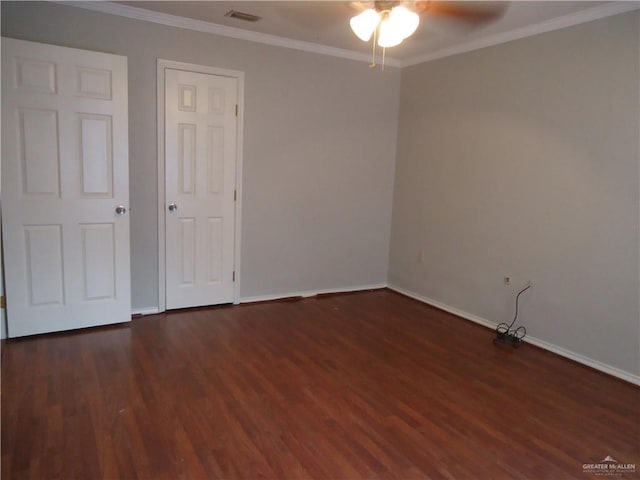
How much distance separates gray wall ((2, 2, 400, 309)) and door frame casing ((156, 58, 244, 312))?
4cm

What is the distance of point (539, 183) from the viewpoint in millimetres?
3604

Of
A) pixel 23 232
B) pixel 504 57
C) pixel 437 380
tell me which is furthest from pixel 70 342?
pixel 504 57

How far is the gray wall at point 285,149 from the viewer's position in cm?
365

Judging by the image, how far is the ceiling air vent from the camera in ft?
11.7

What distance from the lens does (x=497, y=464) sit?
7.19 feet

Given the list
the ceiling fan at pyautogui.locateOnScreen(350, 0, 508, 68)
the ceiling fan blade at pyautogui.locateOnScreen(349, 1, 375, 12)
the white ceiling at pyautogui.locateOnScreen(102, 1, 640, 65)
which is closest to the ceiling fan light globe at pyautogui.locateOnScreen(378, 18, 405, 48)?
the ceiling fan at pyautogui.locateOnScreen(350, 0, 508, 68)

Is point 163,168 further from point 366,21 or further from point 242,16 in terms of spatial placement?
point 366,21

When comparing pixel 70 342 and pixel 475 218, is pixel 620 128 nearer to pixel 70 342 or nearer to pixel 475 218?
pixel 475 218

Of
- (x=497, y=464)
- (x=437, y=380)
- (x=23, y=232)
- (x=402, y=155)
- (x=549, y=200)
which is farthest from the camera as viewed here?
(x=402, y=155)

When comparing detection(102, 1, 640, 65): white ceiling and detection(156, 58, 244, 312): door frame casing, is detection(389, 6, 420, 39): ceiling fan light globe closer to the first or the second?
detection(102, 1, 640, 65): white ceiling

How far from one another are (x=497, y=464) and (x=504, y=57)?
3134 millimetres

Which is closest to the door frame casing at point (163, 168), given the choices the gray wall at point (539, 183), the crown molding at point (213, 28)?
the crown molding at point (213, 28)

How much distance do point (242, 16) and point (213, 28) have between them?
0.41m

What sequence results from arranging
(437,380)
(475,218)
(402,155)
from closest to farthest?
(437,380) < (475,218) < (402,155)
